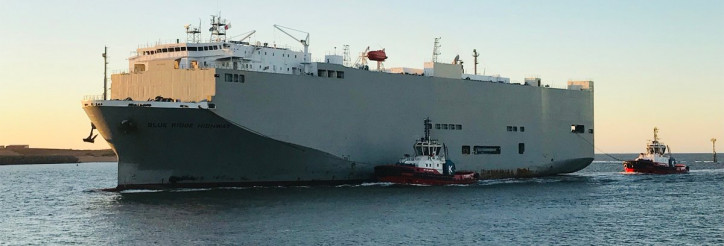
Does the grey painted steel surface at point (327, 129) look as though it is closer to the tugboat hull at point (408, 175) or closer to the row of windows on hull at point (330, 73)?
Result: the row of windows on hull at point (330, 73)

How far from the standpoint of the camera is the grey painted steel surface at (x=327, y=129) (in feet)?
148

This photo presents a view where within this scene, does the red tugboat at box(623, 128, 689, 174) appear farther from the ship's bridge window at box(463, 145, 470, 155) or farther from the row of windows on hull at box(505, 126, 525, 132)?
the ship's bridge window at box(463, 145, 470, 155)

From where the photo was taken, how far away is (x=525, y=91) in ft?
217

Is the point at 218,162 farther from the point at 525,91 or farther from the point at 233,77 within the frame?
the point at 525,91

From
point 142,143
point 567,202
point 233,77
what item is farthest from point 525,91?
point 142,143

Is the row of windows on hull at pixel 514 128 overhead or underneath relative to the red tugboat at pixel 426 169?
overhead

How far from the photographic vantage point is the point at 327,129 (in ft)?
167

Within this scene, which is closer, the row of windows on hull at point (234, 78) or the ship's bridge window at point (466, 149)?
the row of windows on hull at point (234, 78)

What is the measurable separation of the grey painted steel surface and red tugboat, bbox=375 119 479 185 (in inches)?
42.4

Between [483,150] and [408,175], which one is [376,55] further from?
[483,150]

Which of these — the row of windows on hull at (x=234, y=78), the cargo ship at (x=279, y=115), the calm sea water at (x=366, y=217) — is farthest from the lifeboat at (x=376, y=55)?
the row of windows on hull at (x=234, y=78)

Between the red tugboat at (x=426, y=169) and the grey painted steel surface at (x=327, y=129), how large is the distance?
3.53ft

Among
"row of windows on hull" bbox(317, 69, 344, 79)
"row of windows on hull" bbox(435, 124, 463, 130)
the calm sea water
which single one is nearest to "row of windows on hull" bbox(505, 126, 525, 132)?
"row of windows on hull" bbox(435, 124, 463, 130)

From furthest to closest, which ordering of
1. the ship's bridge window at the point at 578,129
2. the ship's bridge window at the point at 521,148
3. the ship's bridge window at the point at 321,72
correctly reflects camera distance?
the ship's bridge window at the point at 578,129 < the ship's bridge window at the point at 521,148 < the ship's bridge window at the point at 321,72
